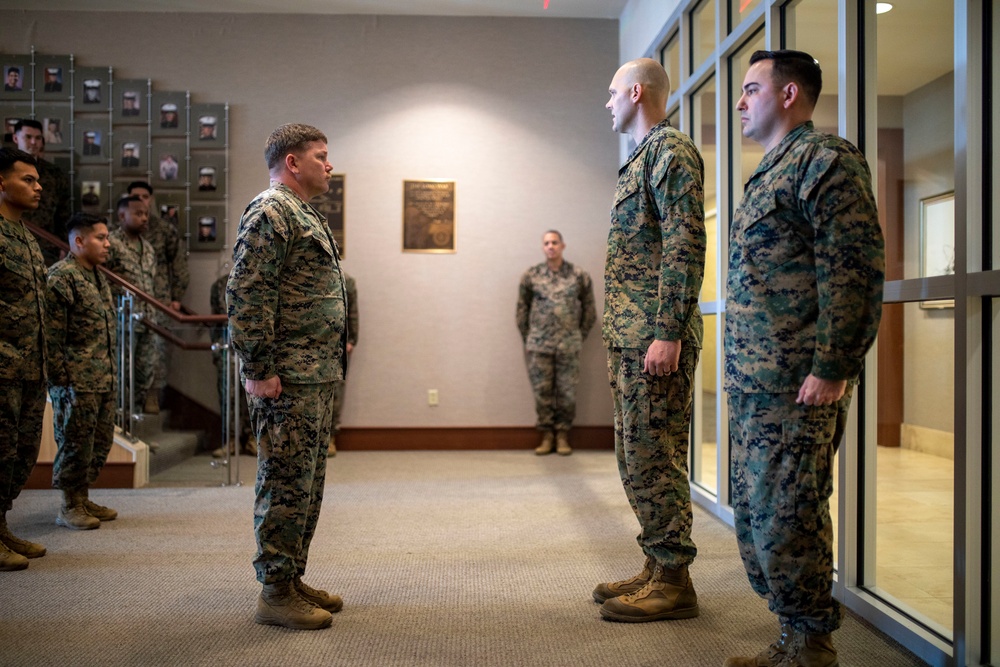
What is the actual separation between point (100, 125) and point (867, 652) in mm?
6152

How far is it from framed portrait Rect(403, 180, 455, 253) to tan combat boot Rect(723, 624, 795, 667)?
4.60 m

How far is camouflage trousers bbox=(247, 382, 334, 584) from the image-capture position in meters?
2.26

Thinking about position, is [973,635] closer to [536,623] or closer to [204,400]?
[536,623]

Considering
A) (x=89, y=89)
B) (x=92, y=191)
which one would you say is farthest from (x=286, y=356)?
(x=89, y=89)

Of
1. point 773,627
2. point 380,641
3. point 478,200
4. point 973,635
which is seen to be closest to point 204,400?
point 478,200

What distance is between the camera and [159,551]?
3188 mm

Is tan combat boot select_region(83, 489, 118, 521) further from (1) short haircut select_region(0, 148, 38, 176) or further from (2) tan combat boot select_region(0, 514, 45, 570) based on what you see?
(1) short haircut select_region(0, 148, 38, 176)

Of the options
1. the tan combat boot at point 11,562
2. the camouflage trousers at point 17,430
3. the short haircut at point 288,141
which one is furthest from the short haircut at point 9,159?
the tan combat boot at point 11,562

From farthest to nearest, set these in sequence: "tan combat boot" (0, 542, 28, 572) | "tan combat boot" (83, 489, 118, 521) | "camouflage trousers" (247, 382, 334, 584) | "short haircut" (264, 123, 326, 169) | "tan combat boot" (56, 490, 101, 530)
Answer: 1. "tan combat boot" (83, 489, 118, 521)
2. "tan combat boot" (56, 490, 101, 530)
3. "tan combat boot" (0, 542, 28, 572)
4. "short haircut" (264, 123, 326, 169)
5. "camouflage trousers" (247, 382, 334, 584)

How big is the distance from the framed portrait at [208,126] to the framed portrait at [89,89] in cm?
65

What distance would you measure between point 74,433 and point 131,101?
345 centimetres

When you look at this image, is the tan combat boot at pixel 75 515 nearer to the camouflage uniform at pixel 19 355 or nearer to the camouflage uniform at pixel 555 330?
the camouflage uniform at pixel 19 355

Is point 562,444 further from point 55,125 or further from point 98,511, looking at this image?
point 55,125

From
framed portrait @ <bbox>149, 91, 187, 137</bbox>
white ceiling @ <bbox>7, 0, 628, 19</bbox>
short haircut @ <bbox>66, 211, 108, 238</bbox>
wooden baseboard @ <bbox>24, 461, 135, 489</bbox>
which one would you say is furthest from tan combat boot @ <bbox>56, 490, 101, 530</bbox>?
white ceiling @ <bbox>7, 0, 628, 19</bbox>
